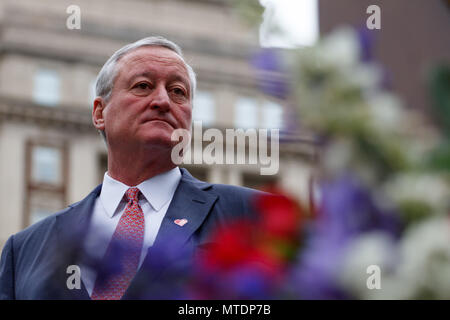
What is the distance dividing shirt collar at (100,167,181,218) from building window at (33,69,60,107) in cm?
3411

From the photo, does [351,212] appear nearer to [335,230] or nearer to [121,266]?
[335,230]

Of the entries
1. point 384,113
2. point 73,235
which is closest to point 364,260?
point 384,113

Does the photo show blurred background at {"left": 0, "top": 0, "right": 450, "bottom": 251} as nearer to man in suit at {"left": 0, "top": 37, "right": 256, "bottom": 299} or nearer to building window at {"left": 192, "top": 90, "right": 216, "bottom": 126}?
building window at {"left": 192, "top": 90, "right": 216, "bottom": 126}

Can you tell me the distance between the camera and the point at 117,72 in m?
3.11

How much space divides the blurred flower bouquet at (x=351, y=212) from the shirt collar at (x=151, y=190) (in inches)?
62.9

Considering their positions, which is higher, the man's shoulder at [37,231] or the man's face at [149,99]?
the man's face at [149,99]

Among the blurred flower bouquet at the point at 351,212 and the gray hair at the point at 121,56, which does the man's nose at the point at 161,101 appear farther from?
the blurred flower bouquet at the point at 351,212

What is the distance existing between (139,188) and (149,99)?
0.80ft

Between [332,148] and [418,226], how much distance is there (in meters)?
0.13

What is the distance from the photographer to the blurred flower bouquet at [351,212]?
1.16 metres

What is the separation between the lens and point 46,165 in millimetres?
36531

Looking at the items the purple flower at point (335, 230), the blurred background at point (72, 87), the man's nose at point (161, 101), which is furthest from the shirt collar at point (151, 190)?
the blurred background at point (72, 87)

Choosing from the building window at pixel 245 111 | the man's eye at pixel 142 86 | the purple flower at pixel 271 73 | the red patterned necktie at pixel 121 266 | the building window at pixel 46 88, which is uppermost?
the building window at pixel 46 88
